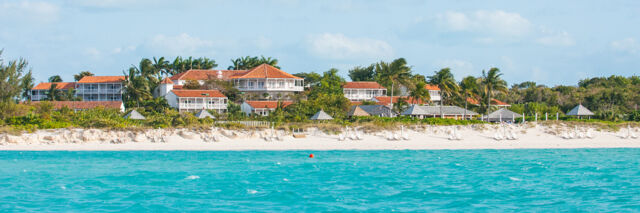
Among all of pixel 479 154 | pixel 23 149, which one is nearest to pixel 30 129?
pixel 23 149

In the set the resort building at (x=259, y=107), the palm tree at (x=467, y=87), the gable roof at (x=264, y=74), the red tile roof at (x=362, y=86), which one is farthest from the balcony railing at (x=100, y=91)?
the palm tree at (x=467, y=87)

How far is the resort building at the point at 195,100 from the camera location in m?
57.3

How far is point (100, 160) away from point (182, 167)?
4831 mm

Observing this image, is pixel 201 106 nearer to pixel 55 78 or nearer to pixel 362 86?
pixel 362 86

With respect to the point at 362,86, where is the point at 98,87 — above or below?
above

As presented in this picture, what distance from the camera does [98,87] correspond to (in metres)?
73.4

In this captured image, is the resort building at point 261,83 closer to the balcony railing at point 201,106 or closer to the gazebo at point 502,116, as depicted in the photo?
the balcony railing at point 201,106

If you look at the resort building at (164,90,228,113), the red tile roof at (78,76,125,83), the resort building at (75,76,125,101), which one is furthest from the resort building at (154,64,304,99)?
the resort building at (75,76,125,101)

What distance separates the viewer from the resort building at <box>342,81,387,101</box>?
70.9 metres

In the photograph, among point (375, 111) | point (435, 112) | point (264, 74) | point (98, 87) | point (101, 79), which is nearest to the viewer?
point (435, 112)

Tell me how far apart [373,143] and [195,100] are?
92.6 feet

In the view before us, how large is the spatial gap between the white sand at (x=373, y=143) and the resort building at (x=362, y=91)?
33.7 m

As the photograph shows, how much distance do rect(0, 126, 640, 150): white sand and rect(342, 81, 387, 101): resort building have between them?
1325 inches

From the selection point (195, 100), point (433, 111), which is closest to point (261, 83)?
point (195, 100)
